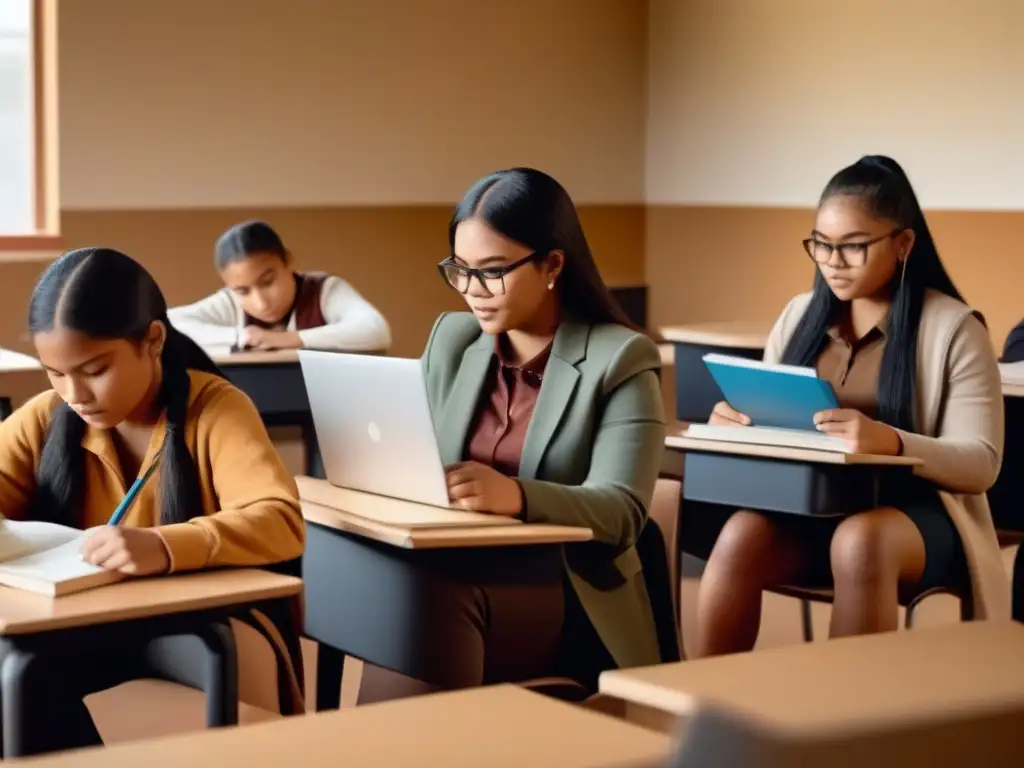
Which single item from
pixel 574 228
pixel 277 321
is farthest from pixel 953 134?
pixel 574 228

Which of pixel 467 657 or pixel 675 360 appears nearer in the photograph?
pixel 467 657

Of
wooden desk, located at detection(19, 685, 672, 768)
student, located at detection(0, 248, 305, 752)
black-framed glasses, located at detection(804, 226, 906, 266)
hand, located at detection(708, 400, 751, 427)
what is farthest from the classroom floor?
black-framed glasses, located at detection(804, 226, 906, 266)

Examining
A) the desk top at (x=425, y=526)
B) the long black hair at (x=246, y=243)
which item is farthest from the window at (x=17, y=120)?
the desk top at (x=425, y=526)

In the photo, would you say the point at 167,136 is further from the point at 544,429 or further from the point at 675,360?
the point at 544,429

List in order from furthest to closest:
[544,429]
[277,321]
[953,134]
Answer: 1. [953,134]
2. [277,321]
3. [544,429]

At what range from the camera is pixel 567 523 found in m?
2.46

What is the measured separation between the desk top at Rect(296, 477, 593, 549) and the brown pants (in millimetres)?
95

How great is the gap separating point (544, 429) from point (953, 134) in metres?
3.78

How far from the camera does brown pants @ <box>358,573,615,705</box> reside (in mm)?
2365

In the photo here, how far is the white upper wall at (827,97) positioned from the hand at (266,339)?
8.26ft

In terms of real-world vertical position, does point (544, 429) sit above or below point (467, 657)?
above

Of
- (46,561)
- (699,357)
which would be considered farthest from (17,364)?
(46,561)

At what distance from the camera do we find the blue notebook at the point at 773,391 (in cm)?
291

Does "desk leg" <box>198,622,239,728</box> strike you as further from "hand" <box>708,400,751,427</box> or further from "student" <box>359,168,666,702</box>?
"hand" <box>708,400,751,427</box>
